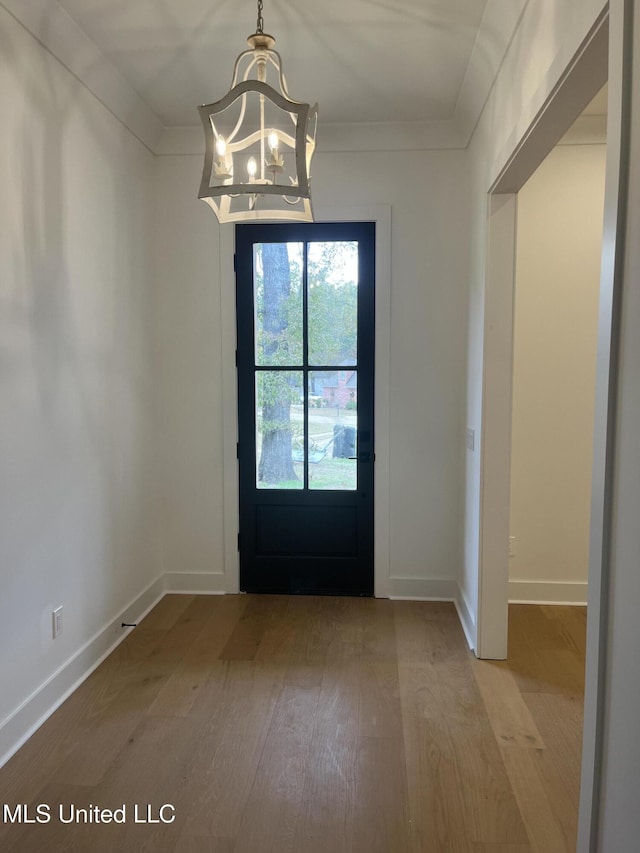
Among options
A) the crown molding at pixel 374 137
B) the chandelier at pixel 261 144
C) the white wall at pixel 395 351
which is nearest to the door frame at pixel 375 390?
the white wall at pixel 395 351

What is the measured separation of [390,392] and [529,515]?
41.3 inches

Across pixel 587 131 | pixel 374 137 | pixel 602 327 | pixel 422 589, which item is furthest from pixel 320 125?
pixel 422 589

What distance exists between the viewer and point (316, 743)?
2.09 meters

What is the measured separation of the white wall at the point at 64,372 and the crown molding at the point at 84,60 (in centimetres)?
4

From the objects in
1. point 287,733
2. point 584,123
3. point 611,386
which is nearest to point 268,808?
point 287,733

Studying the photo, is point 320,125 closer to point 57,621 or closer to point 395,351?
point 395,351

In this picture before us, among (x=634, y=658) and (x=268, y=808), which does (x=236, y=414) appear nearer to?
(x=268, y=808)

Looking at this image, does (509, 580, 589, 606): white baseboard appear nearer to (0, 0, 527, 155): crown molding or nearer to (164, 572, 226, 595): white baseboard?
(164, 572, 226, 595): white baseboard

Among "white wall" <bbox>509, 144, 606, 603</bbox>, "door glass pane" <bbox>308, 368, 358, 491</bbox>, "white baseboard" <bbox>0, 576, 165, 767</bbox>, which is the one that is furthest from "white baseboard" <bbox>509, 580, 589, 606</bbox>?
"white baseboard" <bbox>0, 576, 165, 767</bbox>

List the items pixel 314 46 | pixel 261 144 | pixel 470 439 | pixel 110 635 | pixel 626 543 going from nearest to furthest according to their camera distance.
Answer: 1. pixel 626 543
2. pixel 261 144
3. pixel 314 46
4. pixel 110 635
5. pixel 470 439

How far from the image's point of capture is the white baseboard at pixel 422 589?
337 cm

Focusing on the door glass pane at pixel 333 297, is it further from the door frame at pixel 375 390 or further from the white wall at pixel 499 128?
the white wall at pixel 499 128

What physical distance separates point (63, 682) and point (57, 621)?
0.87ft

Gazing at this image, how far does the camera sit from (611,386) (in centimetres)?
121
